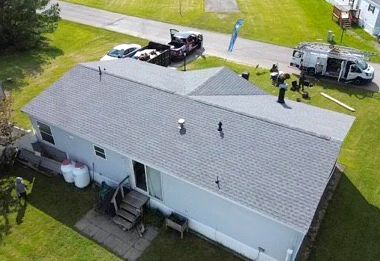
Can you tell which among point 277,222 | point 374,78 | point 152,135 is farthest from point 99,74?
point 374,78

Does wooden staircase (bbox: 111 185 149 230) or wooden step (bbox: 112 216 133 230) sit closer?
wooden step (bbox: 112 216 133 230)

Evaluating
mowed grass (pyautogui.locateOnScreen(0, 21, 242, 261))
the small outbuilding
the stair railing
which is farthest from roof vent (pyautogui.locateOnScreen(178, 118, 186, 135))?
the small outbuilding

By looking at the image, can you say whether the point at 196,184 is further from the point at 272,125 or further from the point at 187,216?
the point at 272,125

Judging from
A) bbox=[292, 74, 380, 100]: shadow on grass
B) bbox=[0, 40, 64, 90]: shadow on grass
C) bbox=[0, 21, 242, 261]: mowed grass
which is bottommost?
bbox=[0, 21, 242, 261]: mowed grass

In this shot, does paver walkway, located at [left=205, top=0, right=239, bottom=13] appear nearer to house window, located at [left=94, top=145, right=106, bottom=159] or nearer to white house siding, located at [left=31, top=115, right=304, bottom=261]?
house window, located at [left=94, top=145, right=106, bottom=159]

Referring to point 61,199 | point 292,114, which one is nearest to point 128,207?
point 61,199

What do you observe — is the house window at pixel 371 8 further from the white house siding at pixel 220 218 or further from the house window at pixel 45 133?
the house window at pixel 45 133

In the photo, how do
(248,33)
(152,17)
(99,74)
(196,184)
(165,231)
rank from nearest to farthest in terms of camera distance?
(196,184), (165,231), (99,74), (248,33), (152,17)

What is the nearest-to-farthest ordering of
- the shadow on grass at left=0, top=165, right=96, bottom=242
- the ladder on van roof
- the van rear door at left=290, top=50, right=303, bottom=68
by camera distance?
1. the shadow on grass at left=0, top=165, right=96, bottom=242
2. the ladder on van roof
3. the van rear door at left=290, top=50, right=303, bottom=68
